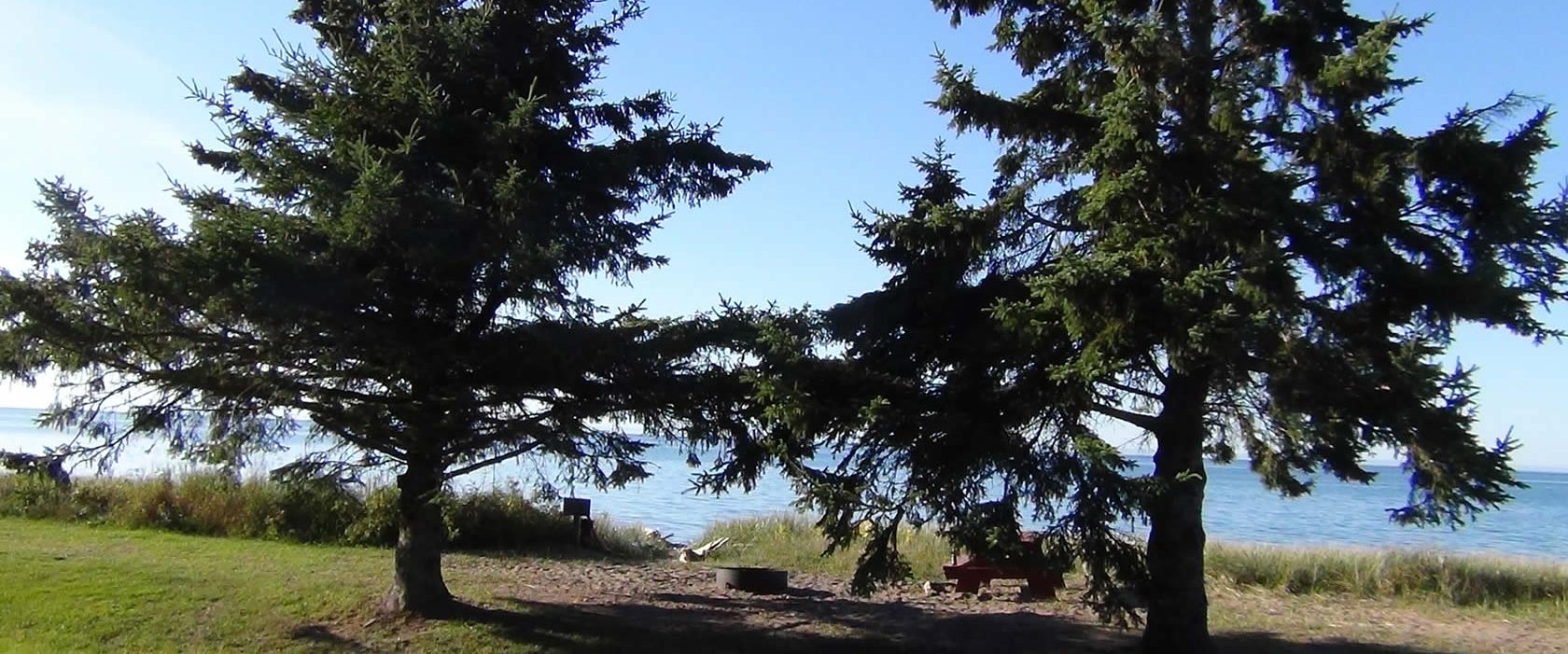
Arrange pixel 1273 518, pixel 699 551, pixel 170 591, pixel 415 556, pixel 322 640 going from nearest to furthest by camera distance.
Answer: pixel 322 640 < pixel 415 556 < pixel 170 591 < pixel 699 551 < pixel 1273 518

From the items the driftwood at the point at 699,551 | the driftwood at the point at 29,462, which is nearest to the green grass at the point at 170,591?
the driftwood at the point at 29,462

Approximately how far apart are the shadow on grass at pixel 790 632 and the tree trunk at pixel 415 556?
27 cm

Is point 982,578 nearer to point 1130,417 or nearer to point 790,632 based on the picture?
point 790,632

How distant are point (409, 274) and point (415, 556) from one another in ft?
8.63

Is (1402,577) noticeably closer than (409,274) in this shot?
No

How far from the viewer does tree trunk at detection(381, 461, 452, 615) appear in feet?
34.7

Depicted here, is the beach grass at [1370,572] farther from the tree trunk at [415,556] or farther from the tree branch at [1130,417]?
the tree trunk at [415,556]

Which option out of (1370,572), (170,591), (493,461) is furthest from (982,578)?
(170,591)

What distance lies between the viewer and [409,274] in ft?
31.6

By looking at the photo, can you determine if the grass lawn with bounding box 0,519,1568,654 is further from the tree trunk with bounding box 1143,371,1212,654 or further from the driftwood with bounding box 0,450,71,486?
the driftwood with bounding box 0,450,71,486

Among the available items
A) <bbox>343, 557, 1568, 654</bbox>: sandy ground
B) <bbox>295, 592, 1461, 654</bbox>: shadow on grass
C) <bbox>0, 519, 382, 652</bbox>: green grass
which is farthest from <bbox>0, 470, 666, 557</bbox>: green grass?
<bbox>295, 592, 1461, 654</bbox>: shadow on grass

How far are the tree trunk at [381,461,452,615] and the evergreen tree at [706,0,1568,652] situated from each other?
277cm

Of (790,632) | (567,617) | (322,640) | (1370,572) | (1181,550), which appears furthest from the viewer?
(1370,572)

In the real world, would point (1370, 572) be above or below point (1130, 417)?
below
